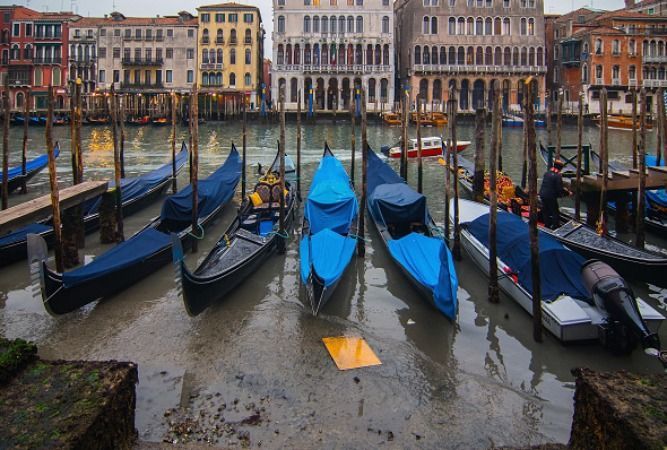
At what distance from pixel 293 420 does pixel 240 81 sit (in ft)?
127

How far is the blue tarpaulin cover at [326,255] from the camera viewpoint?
598 cm

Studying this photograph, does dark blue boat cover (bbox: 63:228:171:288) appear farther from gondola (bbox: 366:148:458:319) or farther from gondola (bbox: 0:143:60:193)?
gondola (bbox: 0:143:60:193)

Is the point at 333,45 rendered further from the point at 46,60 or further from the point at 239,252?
the point at 239,252

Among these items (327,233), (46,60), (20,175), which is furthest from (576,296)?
(46,60)

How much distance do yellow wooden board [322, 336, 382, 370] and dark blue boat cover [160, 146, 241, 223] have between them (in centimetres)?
438

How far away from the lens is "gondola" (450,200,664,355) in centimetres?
477

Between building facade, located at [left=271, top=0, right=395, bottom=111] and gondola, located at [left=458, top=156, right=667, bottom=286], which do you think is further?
building facade, located at [left=271, top=0, right=395, bottom=111]

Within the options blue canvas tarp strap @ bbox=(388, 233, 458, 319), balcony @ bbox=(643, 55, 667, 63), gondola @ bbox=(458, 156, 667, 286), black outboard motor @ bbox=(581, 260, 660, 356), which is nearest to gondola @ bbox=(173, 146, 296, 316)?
blue canvas tarp strap @ bbox=(388, 233, 458, 319)

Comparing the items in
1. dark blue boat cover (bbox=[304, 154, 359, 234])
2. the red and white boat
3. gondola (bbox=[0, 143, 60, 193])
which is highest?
the red and white boat

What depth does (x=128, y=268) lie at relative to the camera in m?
6.37

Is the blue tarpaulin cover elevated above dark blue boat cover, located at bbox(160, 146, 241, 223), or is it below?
below

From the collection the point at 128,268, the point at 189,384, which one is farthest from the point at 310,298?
the point at 128,268

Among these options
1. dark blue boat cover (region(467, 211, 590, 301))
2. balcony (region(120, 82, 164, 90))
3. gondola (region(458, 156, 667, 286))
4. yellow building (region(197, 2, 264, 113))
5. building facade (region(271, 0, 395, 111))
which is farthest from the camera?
balcony (region(120, 82, 164, 90))

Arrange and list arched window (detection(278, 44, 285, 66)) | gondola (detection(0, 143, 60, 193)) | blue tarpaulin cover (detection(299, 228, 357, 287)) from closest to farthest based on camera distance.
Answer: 1. blue tarpaulin cover (detection(299, 228, 357, 287))
2. gondola (detection(0, 143, 60, 193))
3. arched window (detection(278, 44, 285, 66))
